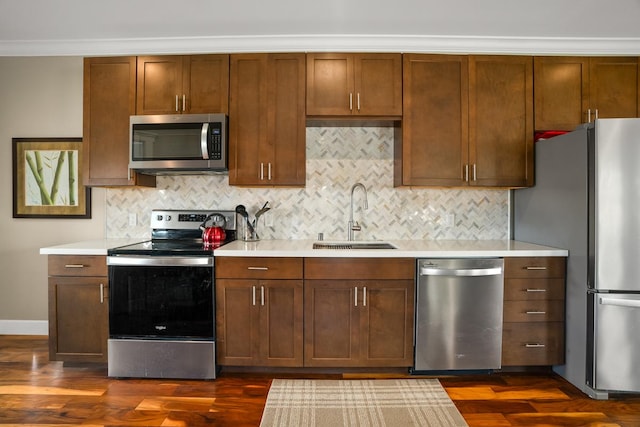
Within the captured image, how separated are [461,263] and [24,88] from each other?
397 centimetres

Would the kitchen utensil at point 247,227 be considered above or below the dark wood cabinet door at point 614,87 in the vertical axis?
below

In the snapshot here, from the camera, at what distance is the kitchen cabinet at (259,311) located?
110 inches

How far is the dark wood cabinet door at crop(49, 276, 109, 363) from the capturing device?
2.87m

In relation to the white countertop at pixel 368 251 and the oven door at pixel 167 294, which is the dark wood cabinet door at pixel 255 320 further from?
the white countertop at pixel 368 251

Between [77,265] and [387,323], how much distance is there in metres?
2.21

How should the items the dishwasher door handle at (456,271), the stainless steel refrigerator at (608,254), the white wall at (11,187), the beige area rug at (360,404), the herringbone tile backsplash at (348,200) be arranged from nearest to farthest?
the beige area rug at (360,404), the stainless steel refrigerator at (608,254), the dishwasher door handle at (456,271), the herringbone tile backsplash at (348,200), the white wall at (11,187)

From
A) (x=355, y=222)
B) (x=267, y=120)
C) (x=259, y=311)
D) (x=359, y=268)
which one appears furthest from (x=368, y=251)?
(x=267, y=120)

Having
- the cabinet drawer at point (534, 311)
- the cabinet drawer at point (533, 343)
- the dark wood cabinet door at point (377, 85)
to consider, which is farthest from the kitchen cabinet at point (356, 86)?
the cabinet drawer at point (533, 343)

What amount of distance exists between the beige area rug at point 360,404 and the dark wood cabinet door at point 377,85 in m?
1.96

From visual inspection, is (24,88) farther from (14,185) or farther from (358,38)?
(358,38)

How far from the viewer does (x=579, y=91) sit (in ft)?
10.4

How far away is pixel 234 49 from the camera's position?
10.7 ft

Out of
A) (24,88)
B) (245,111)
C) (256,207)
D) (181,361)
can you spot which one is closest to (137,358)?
(181,361)

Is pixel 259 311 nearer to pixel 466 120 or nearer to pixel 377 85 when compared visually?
pixel 377 85
